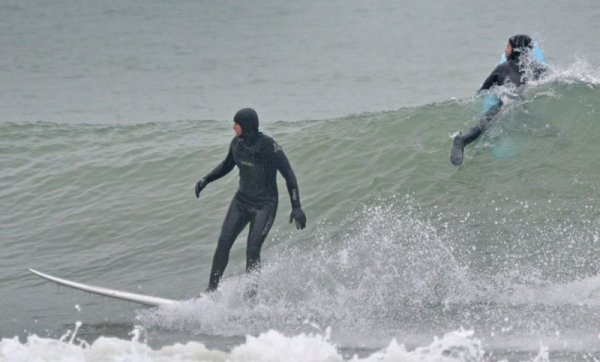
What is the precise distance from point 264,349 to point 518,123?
6.20 m

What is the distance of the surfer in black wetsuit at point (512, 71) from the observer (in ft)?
36.9

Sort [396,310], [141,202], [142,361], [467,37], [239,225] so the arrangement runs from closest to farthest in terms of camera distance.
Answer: [142,361]
[396,310]
[239,225]
[141,202]
[467,37]

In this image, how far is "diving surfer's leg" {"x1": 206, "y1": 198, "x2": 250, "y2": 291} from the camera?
30.1ft

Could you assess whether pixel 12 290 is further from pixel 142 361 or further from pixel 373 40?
pixel 373 40

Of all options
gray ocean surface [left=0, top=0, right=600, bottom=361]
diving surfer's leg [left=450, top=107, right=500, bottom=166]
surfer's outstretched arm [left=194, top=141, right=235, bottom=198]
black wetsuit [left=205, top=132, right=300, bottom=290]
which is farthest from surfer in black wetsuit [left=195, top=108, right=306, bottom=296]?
diving surfer's leg [left=450, top=107, right=500, bottom=166]

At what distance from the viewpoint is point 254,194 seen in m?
9.16

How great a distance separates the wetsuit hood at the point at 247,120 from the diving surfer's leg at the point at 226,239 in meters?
0.68

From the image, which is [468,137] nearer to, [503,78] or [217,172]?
[503,78]

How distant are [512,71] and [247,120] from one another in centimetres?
380

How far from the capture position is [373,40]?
34938 mm

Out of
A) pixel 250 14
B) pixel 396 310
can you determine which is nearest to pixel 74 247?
pixel 396 310

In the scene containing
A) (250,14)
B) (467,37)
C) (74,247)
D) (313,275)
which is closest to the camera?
(313,275)

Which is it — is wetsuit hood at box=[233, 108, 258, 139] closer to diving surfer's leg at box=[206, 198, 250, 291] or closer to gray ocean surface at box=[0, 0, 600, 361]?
diving surfer's leg at box=[206, 198, 250, 291]

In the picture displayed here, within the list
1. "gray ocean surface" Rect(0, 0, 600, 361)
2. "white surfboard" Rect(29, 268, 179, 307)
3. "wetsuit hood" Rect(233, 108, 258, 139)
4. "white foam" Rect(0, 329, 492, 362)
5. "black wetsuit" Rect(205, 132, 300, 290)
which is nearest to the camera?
"white foam" Rect(0, 329, 492, 362)
